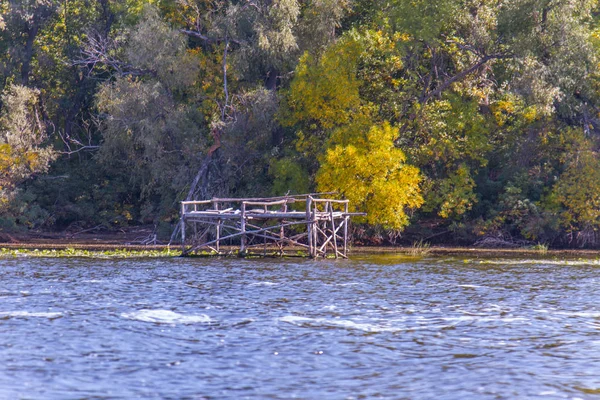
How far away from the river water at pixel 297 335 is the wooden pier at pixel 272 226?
648 centimetres

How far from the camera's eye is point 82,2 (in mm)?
51344

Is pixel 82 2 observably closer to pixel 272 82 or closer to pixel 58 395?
pixel 272 82

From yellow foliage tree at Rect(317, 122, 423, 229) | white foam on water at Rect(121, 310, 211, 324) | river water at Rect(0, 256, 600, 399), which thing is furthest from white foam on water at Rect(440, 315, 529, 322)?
yellow foliage tree at Rect(317, 122, 423, 229)

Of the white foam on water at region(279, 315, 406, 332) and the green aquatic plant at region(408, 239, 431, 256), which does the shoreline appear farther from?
the white foam on water at region(279, 315, 406, 332)

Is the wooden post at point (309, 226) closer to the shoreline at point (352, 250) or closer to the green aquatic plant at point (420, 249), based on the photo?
the shoreline at point (352, 250)

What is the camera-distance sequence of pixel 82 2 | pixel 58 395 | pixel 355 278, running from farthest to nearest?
pixel 82 2
pixel 355 278
pixel 58 395

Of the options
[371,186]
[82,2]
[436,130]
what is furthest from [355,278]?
[82,2]

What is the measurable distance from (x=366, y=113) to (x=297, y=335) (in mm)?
27634

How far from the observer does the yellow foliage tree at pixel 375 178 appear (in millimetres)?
39250

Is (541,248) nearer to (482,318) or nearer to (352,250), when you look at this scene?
(352,250)

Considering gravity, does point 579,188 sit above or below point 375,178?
below

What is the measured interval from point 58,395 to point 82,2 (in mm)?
43884

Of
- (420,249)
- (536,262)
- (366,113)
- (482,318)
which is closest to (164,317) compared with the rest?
(482,318)

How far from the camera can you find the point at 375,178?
1559 inches
